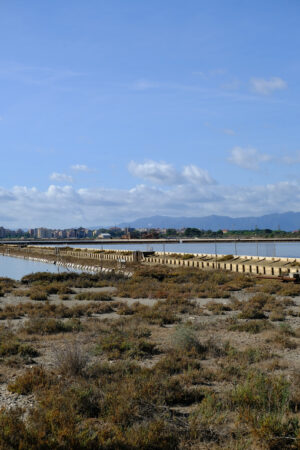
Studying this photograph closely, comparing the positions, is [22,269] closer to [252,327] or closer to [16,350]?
[252,327]

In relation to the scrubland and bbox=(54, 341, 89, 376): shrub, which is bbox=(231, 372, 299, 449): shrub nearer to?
the scrubland

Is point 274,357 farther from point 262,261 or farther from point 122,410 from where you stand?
point 262,261

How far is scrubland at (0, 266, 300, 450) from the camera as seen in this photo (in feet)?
19.9

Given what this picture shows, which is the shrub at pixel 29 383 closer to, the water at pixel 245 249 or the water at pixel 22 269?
the water at pixel 22 269

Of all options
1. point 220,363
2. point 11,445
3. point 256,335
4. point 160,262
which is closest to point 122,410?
point 11,445

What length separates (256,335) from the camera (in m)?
13.7

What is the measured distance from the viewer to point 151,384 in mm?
7887

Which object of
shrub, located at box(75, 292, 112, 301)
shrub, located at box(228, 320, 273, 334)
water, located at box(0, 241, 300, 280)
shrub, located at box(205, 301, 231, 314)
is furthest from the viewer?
water, located at box(0, 241, 300, 280)

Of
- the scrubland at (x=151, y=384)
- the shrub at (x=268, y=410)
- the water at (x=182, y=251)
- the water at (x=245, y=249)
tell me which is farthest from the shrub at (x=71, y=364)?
the water at (x=245, y=249)

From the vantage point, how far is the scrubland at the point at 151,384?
6051 mm

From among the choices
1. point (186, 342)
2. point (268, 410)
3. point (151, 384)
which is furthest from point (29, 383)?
point (186, 342)

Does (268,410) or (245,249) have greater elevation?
(268,410)

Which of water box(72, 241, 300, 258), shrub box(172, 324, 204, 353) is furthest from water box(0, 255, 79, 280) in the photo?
shrub box(172, 324, 204, 353)

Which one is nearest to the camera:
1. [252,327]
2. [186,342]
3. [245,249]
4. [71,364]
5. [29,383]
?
[29,383]
